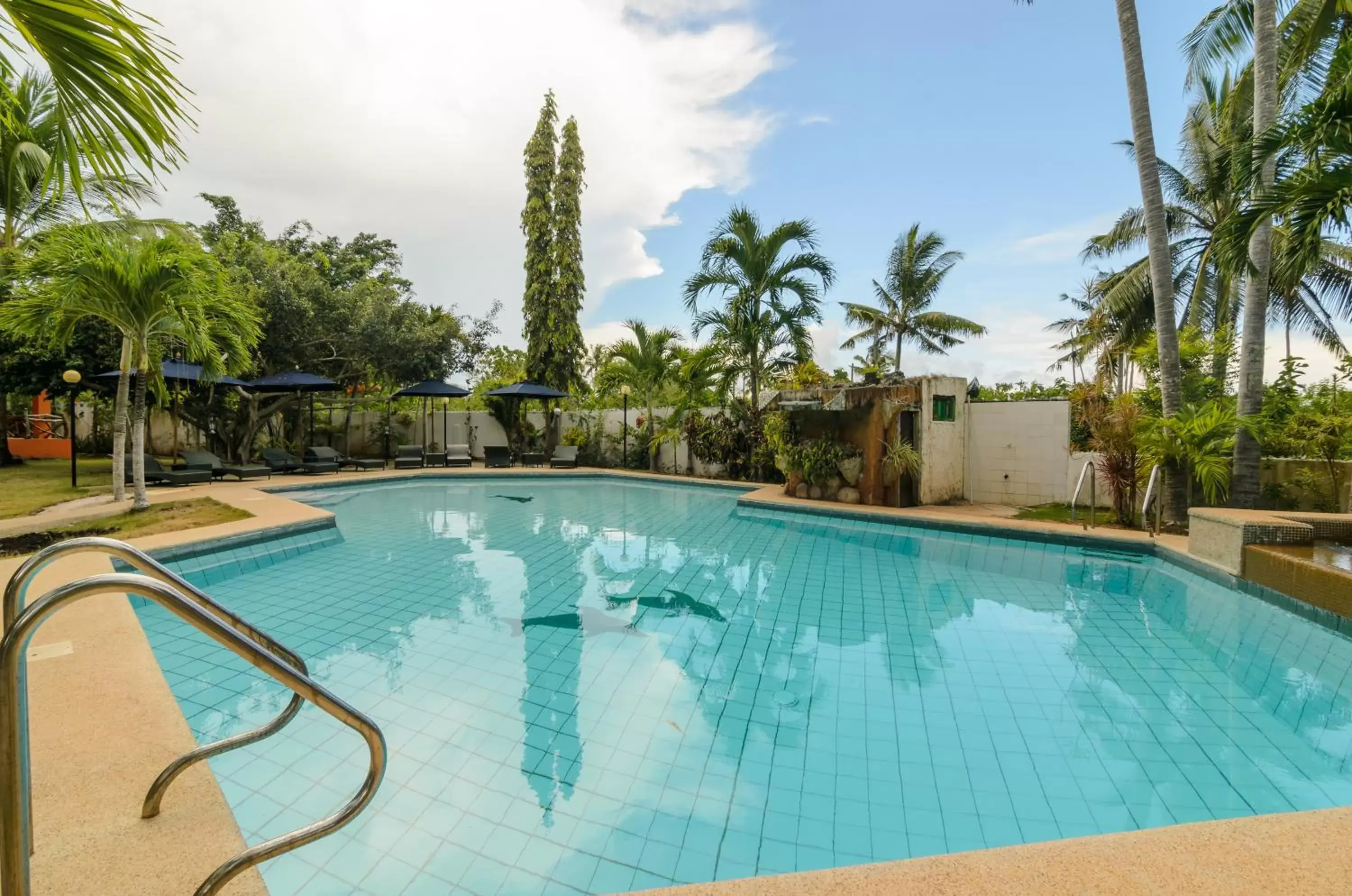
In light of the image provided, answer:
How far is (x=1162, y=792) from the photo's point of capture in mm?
3000

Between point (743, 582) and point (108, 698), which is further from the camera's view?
point (743, 582)

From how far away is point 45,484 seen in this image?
1240 centimetres

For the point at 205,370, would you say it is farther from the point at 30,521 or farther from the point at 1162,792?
the point at 1162,792

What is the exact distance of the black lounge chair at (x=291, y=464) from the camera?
1477 cm

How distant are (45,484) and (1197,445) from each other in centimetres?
2053

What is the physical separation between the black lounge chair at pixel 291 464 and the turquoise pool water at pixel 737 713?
8.74 metres

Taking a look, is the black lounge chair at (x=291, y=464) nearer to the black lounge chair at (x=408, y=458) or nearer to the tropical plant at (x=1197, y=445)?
the black lounge chair at (x=408, y=458)

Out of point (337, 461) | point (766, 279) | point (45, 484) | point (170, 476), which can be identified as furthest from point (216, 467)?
point (766, 279)

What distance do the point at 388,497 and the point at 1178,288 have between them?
22.3m

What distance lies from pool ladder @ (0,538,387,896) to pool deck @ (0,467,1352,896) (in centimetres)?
46

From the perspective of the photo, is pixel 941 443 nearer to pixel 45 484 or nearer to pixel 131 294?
pixel 131 294

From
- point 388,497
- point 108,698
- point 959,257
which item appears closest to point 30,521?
point 388,497

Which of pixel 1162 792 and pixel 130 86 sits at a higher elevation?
pixel 130 86

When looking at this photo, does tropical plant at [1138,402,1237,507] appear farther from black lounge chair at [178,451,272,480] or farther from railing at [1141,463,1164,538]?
black lounge chair at [178,451,272,480]
